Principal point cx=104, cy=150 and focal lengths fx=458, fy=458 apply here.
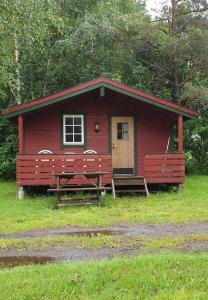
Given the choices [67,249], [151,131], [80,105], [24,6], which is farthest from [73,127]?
[67,249]

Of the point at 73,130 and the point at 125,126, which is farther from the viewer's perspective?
the point at 125,126

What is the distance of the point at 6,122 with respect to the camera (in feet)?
63.5

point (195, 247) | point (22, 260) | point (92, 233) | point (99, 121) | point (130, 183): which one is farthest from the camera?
point (99, 121)

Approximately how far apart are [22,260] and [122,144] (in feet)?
30.5

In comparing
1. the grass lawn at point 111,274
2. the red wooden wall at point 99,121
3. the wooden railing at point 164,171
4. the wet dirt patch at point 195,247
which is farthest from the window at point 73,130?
the wet dirt patch at point 195,247

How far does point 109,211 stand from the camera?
10.4 meters

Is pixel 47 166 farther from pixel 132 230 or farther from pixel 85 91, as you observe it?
pixel 132 230

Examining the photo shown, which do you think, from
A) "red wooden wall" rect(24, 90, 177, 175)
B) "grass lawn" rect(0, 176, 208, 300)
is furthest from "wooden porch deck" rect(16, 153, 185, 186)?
"grass lawn" rect(0, 176, 208, 300)

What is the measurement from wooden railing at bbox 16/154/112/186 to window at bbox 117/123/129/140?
91.2 inches

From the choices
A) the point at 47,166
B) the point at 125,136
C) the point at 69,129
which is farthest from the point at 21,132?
the point at 125,136

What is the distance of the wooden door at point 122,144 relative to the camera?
14.9 metres

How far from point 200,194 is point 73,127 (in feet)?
14.9

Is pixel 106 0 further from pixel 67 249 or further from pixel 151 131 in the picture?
pixel 67 249

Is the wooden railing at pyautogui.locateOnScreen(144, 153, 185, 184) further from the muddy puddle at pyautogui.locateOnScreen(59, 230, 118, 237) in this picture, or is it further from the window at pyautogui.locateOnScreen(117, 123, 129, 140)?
the muddy puddle at pyautogui.locateOnScreen(59, 230, 118, 237)
